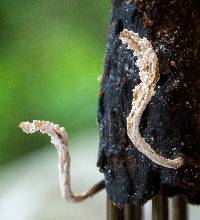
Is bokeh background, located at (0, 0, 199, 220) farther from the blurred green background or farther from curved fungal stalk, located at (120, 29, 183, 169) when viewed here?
curved fungal stalk, located at (120, 29, 183, 169)

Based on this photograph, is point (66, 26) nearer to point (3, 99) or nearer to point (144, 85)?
point (3, 99)

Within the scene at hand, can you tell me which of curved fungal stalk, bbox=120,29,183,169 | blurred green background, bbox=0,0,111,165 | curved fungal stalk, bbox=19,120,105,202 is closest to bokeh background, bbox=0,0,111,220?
blurred green background, bbox=0,0,111,165

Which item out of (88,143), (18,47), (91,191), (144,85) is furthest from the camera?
(88,143)

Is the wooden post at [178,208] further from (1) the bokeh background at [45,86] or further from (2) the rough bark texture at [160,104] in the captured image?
(1) the bokeh background at [45,86]

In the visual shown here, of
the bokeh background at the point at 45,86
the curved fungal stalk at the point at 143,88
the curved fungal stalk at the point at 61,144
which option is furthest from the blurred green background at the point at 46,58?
the curved fungal stalk at the point at 143,88

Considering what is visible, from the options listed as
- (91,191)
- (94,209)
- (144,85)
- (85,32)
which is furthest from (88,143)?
(144,85)

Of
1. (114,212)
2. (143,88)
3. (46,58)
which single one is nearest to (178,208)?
(114,212)
